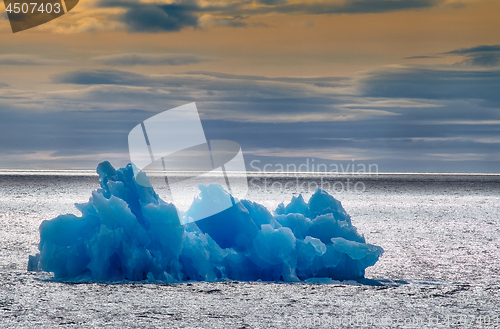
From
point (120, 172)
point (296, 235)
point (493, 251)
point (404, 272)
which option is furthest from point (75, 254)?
point (493, 251)

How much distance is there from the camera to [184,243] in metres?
4.71

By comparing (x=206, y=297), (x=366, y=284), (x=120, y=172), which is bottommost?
(x=366, y=284)

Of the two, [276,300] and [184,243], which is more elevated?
[184,243]

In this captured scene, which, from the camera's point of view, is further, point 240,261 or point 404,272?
point 404,272

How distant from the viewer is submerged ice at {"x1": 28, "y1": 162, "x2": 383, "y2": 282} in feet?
15.0

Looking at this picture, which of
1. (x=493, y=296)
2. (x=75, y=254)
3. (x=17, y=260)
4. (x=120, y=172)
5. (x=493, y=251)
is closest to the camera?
(x=493, y=296)

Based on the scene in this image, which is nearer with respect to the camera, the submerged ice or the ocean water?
the ocean water

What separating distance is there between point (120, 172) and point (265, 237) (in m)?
1.63

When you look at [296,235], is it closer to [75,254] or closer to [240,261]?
[240,261]

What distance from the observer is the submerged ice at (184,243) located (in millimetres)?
4559

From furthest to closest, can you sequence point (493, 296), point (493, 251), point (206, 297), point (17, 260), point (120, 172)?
point (493, 251), point (17, 260), point (120, 172), point (493, 296), point (206, 297)

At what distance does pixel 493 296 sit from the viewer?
419 centimetres

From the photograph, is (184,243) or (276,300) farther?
(184,243)

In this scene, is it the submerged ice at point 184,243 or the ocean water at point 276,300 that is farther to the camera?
the submerged ice at point 184,243
